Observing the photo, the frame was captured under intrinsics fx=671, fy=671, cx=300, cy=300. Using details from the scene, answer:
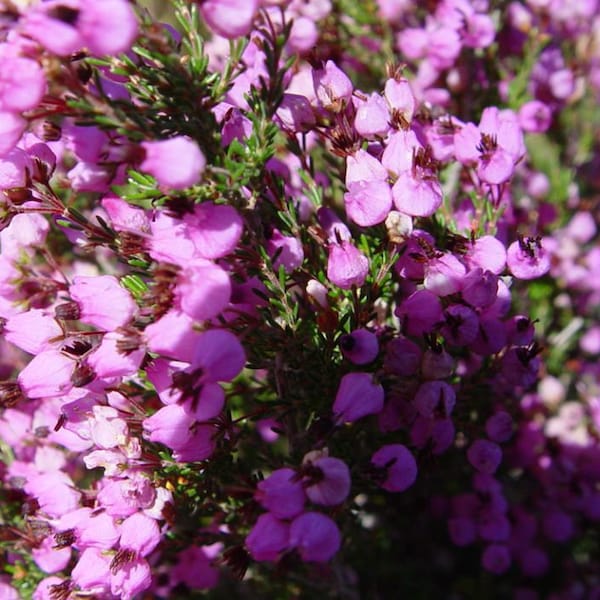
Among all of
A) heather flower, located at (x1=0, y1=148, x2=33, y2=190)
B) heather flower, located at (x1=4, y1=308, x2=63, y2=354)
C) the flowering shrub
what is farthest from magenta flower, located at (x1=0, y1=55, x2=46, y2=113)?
heather flower, located at (x1=4, y1=308, x2=63, y2=354)

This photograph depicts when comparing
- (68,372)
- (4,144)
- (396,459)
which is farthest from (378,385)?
(4,144)

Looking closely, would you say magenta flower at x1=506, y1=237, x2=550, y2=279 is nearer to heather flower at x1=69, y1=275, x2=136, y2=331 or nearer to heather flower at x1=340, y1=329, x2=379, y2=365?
heather flower at x1=340, y1=329, x2=379, y2=365

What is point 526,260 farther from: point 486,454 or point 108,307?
point 108,307

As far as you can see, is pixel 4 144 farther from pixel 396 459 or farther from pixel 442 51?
pixel 442 51

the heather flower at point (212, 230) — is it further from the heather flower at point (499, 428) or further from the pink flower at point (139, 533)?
the heather flower at point (499, 428)

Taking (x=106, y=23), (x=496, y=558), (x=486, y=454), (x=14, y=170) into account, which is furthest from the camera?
(x=496, y=558)

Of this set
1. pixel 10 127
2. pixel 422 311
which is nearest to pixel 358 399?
pixel 422 311
